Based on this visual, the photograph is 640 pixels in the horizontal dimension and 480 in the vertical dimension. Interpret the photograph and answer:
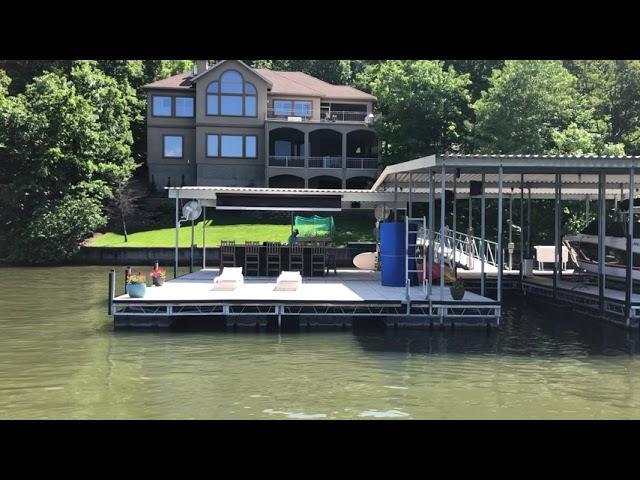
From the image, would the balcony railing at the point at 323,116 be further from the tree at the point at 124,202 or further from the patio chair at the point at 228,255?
the patio chair at the point at 228,255

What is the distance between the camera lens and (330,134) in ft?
155

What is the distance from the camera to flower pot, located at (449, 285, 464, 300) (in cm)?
1532

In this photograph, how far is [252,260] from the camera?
71.5ft

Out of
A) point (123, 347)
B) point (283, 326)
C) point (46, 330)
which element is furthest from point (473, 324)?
point (46, 330)

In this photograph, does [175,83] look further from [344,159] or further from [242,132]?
[344,159]

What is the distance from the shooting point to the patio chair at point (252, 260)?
21.7 metres

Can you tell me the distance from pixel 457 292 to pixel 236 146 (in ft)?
106

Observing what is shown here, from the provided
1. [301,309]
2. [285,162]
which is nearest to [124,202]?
[285,162]

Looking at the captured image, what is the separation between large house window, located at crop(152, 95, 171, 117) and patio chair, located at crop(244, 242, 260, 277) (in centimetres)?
2703

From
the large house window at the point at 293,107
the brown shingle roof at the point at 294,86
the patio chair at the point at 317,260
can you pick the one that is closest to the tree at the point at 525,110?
the brown shingle roof at the point at 294,86

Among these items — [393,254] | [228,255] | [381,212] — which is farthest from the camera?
[381,212]

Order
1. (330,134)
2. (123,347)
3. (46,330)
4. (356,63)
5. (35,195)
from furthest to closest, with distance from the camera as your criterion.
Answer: (356,63) → (330,134) → (35,195) → (46,330) → (123,347)
